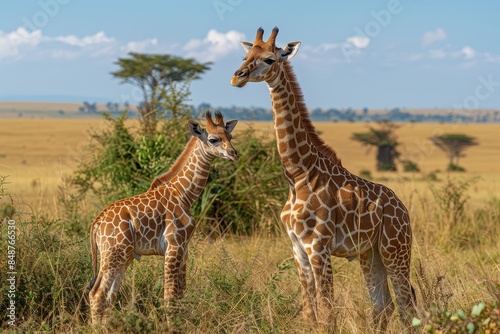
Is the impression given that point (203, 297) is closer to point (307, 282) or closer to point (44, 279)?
point (307, 282)

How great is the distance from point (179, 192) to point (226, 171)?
15.6 feet

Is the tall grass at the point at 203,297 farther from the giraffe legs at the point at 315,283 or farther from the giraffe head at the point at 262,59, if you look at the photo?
the giraffe head at the point at 262,59

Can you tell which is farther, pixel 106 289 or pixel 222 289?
pixel 222 289

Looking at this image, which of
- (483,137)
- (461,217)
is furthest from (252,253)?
(483,137)

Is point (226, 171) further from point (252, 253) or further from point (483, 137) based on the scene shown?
point (483, 137)

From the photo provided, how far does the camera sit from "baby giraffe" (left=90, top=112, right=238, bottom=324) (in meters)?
6.12

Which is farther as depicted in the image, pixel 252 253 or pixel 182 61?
pixel 182 61

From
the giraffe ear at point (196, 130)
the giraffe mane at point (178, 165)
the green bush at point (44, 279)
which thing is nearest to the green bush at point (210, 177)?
the green bush at point (44, 279)

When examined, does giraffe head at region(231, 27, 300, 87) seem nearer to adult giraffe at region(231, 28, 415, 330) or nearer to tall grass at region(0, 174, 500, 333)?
adult giraffe at region(231, 28, 415, 330)

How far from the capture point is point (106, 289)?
6117 millimetres

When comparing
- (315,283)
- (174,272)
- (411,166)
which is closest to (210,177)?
(174,272)

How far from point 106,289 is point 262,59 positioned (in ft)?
7.07

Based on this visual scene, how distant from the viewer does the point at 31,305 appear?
264 inches

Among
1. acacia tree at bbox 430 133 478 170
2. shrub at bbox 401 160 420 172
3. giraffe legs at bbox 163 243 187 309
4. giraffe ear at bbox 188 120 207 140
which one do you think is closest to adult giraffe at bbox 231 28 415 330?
giraffe ear at bbox 188 120 207 140
